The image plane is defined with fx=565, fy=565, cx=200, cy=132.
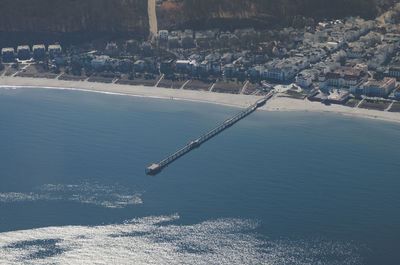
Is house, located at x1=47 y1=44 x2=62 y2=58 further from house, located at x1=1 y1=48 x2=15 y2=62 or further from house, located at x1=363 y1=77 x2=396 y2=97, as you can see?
house, located at x1=363 y1=77 x2=396 y2=97

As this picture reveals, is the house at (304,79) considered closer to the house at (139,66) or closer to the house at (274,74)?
the house at (274,74)

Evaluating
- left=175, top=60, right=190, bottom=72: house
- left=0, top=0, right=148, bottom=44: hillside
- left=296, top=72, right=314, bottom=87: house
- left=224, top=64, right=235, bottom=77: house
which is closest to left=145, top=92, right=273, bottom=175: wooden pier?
left=296, top=72, right=314, bottom=87: house

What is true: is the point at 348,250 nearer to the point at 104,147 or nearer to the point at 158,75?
the point at 104,147

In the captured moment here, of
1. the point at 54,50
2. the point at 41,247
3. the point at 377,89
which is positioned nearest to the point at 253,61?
the point at 377,89

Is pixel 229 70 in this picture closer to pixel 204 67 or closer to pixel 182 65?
pixel 204 67

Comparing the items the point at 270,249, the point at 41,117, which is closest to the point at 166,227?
the point at 270,249

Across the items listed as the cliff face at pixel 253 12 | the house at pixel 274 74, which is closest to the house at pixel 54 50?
the cliff face at pixel 253 12
